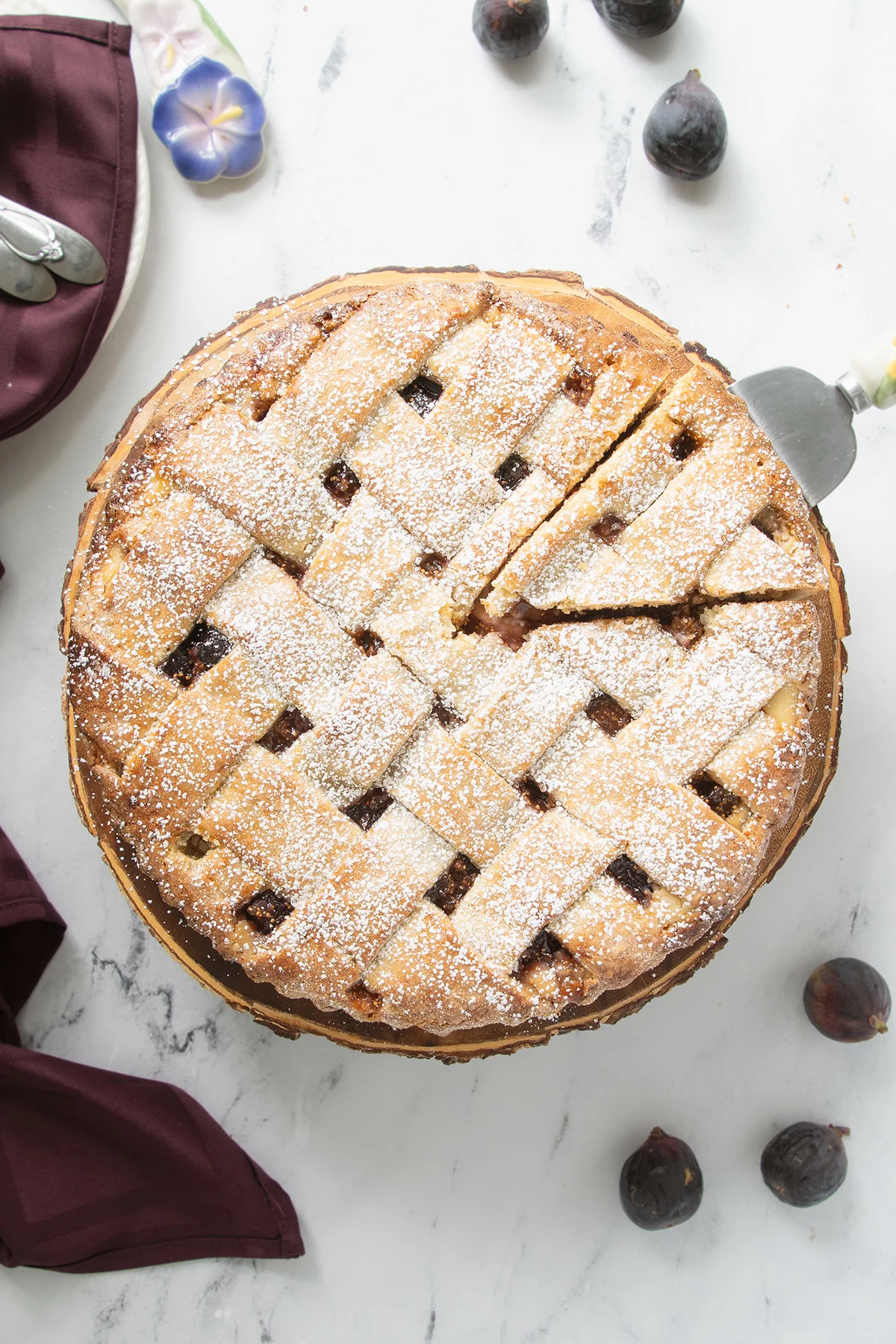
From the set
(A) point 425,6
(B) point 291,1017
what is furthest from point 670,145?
(B) point 291,1017

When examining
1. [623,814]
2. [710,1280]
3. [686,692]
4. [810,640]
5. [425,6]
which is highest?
[425,6]

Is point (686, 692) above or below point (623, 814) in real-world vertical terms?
above

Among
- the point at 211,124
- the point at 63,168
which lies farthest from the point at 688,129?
the point at 63,168

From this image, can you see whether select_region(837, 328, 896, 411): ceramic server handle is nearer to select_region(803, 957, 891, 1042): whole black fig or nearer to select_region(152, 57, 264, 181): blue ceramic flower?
select_region(803, 957, 891, 1042): whole black fig

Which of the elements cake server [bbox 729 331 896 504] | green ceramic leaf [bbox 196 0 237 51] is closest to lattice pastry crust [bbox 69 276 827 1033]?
cake server [bbox 729 331 896 504]

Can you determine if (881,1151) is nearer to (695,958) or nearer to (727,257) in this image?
(695,958)

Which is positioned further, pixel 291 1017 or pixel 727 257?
pixel 727 257
